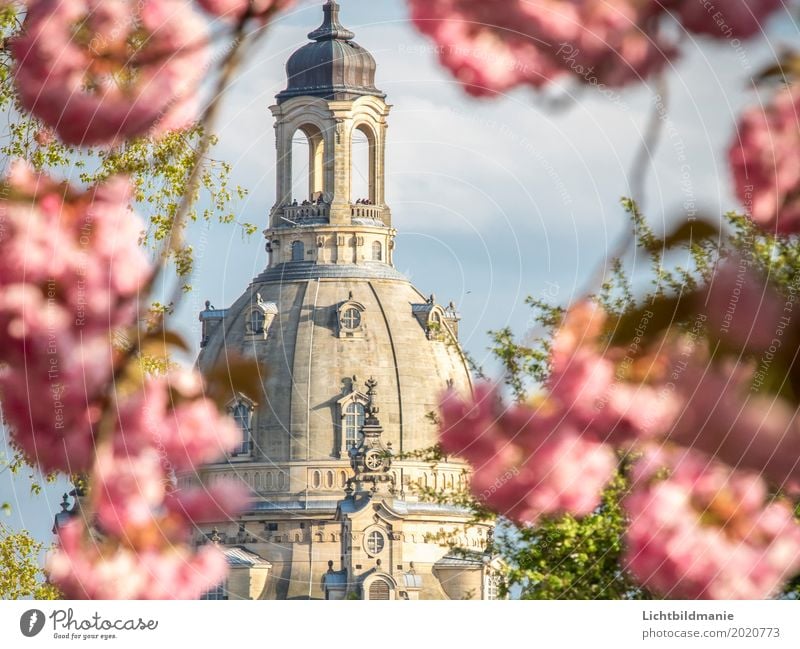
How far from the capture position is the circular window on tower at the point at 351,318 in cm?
7884

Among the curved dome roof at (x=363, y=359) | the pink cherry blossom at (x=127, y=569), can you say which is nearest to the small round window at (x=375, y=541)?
the curved dome roof at (x=363, y=359)

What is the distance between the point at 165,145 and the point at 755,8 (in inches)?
111

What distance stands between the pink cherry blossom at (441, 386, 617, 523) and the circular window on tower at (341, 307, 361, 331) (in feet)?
236

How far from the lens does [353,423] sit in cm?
8231

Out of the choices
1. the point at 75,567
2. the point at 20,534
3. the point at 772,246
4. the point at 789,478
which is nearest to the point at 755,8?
the point at 772,246

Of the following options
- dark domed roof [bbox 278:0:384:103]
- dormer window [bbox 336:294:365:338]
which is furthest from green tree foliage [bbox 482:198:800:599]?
dormer window [bbox 336:294:365:338]

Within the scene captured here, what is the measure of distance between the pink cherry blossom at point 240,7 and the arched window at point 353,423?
7169 cm

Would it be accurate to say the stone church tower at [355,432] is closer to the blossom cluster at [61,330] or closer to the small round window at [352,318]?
the small round window at [352,318]

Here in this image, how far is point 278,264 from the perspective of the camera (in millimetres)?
28469

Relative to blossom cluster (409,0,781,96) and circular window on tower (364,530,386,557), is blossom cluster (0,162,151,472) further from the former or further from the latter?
circular window on tower (364,530,386,557)

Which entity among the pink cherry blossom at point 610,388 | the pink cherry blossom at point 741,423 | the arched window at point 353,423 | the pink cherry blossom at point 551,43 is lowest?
the pink cherry blossom at point 741,423

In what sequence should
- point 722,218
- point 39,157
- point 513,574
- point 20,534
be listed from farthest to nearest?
1. point 513,574
2. point 20,534
3. point 39,157
4. point 722,218

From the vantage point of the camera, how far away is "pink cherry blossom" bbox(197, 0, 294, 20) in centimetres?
554

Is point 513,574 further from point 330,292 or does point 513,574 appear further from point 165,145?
point 330,292
